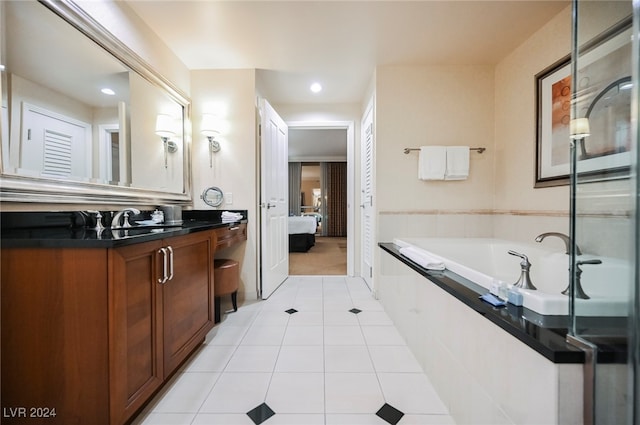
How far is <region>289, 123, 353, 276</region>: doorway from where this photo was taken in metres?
3.81

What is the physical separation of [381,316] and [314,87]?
2.54 meters

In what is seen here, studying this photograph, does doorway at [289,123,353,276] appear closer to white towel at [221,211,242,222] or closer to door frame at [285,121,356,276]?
door frame at [285,121,356,276]

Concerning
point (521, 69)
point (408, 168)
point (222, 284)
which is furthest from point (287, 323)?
point (521, 69)

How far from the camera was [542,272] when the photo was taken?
5.59 feet

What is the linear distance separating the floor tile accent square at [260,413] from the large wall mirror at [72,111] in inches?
55.2

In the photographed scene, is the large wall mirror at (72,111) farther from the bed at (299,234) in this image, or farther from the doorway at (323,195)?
the bed at (299,234)

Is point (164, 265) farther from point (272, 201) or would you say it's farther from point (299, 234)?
point (299, 234)

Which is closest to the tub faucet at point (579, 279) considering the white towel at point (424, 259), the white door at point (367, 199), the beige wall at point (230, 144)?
the white towel at point (424, 259)

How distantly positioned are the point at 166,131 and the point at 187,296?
1.47m

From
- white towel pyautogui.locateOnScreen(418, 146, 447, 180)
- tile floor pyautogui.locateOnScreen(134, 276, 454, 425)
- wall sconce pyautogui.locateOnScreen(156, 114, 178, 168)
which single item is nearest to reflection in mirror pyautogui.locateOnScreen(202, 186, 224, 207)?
wall sconce pyautogui.locateOnScreen(156, 114, 178, 168)

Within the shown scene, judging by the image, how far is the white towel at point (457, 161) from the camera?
2445 mm

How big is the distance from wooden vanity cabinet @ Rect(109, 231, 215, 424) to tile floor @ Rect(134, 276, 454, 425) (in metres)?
0.19

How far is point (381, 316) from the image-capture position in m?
2.17

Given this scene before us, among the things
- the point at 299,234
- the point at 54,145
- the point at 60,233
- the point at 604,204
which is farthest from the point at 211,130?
the point at 299,234
